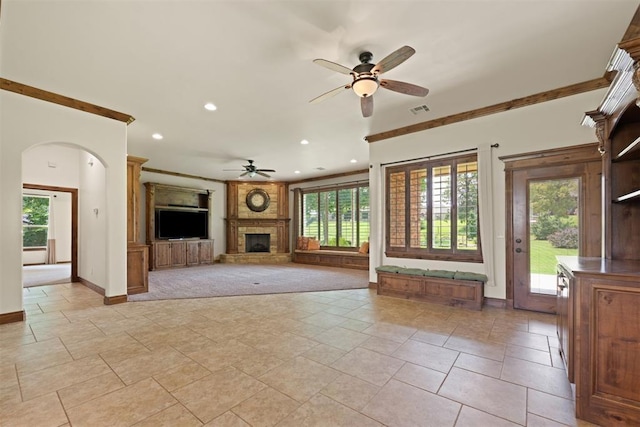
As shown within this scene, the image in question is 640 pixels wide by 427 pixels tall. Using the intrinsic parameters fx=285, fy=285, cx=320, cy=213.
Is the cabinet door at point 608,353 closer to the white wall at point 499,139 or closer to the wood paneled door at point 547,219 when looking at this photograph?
the wood paneled door at point 547,219

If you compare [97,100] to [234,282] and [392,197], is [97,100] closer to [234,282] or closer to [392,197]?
[234,282]

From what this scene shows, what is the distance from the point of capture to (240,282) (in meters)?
6.08

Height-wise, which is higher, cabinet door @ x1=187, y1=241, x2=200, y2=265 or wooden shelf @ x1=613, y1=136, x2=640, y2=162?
wooden shelf @ x1=613, y1=136, x2=640, y2=162

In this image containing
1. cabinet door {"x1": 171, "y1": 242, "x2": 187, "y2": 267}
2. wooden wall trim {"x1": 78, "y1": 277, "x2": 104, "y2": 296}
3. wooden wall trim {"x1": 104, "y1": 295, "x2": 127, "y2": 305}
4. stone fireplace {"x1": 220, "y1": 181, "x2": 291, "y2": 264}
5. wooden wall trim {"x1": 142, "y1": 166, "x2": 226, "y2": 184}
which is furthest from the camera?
stone fireplace {"x1": 220, "y1": 181, "x2": 291, "y2": 264}

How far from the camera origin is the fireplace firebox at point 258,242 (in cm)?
1012

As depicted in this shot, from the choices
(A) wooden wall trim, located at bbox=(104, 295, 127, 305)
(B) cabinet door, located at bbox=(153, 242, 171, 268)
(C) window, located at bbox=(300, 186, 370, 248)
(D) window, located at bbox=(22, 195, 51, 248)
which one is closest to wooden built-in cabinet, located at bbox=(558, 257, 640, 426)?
(A) wooden wall trim, located at bbox=(104, 295, 127, 305)

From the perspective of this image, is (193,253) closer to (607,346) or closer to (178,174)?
(178,174)

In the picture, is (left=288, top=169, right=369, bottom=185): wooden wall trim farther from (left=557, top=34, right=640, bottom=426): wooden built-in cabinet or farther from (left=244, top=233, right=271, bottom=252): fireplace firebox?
(left=557, top=34, right=640, bottom=426): wooden built-in cabinet

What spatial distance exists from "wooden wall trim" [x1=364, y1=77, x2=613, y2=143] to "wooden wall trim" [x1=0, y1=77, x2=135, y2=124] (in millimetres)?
4175

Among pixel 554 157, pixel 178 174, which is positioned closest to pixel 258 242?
pixel 178 174

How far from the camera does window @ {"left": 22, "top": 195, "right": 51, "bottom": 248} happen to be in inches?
350

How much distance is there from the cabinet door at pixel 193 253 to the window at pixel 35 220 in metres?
4.71

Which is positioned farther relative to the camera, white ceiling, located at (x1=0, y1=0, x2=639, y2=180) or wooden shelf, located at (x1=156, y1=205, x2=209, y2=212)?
wooden shelf, located at (x1=156, y1=205, x2=209, y2=212)

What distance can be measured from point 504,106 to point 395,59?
2521 millimetres
